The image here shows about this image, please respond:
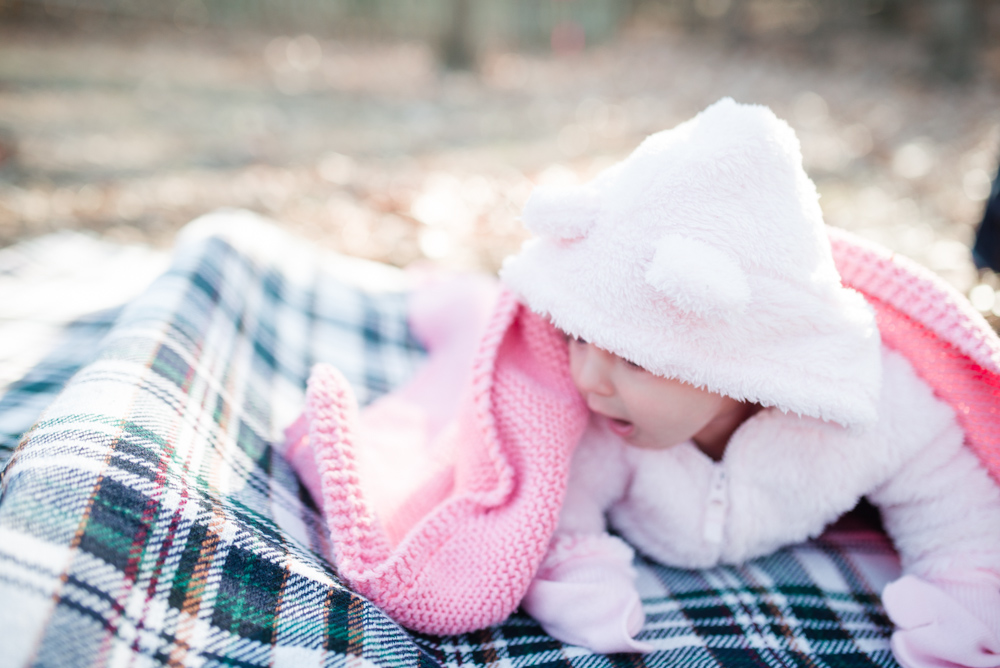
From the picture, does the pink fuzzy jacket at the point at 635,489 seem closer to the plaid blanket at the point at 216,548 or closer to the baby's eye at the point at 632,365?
the plaid blanket at the point at 216,548

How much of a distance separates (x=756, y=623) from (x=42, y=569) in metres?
1.05

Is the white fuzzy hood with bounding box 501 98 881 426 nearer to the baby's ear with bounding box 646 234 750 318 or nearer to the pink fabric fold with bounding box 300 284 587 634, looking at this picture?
the baby's ear with bounding box 646 234 750 318

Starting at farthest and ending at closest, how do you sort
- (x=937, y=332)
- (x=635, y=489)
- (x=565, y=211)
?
1. (x=635, y=489)
2. (x=937, y=332)
3. (x=565, y=211)

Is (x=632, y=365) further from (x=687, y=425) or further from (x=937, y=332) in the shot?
(x=937, y=332)

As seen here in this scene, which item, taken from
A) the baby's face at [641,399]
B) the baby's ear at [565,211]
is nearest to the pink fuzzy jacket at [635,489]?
the baby's face at [641,399]

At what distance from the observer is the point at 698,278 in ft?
2.72

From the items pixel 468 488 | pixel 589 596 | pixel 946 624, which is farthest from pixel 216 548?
pixel 946 624

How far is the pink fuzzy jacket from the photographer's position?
104 cm

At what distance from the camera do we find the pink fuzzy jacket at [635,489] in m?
1.04

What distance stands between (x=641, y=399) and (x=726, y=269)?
255 mm

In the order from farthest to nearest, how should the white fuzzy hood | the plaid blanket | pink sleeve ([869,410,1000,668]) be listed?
pink sleeve ([869,410,1000,668]) → the white fuzzy hood → the plaid blanket

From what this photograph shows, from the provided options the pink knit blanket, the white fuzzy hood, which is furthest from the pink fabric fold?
the pink knit blanket

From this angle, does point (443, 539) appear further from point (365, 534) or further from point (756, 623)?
point (756, 623)

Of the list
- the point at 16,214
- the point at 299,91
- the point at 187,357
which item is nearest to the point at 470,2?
the point at 299,91
